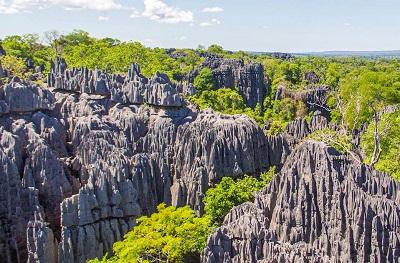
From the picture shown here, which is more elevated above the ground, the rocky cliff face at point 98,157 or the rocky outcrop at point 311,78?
the rocky outcrop at point 311,78

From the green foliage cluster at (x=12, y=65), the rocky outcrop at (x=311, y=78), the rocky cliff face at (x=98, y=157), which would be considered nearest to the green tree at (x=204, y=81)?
the rocky outcrop at (x=311, y=78)

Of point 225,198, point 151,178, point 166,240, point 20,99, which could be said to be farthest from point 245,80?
point 166,240

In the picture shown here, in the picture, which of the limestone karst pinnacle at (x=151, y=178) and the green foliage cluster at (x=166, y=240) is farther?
the green foliage cluster at (x=166, y=240)

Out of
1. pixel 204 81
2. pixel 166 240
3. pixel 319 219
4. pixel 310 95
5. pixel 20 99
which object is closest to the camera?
pixel 319 219

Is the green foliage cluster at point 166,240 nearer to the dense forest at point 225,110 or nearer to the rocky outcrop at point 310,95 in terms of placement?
the dense forest at point 225,110

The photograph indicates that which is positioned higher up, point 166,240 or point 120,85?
point 120,85

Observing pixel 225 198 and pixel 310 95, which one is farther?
pixel 310 95

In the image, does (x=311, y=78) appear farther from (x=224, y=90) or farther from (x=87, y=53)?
(x=87, y=53)
